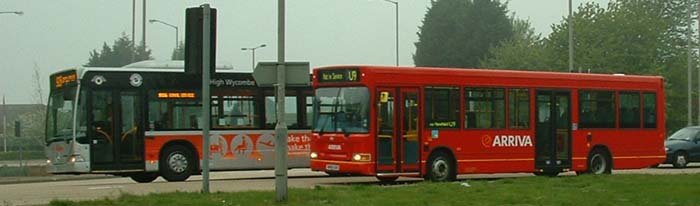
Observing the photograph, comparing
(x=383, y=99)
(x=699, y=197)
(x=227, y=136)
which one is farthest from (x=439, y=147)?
(x=699, y=197)

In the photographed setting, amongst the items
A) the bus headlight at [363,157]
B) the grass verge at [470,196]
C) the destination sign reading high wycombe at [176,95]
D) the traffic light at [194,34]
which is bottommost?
the grass verge at [470,196]

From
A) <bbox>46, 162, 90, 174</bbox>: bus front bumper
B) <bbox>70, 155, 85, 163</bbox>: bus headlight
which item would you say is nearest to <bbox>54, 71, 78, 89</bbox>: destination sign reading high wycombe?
<bbox>70, 155, 85, 163</bbox>: bus headlight

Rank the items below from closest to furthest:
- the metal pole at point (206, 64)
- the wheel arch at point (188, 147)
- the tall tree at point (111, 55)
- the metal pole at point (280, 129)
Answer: the metal pole at point (280, 129), the metal pole at point (206, 64), the wheel arch at point (188, 147), the tall tree at point (111, 55)

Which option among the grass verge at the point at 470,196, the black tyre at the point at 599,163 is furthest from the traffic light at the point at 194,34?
the black tyre at the point at 599,163

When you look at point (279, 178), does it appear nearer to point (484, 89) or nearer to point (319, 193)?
point (319, 193)

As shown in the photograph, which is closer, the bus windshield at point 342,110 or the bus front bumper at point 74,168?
the bus windshield at point 342,110

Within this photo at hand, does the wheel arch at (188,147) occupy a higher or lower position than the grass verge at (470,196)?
higher

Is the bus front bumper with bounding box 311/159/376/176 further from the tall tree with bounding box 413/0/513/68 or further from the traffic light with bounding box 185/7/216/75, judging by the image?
the tall tree with bounding box 413/0/513/68

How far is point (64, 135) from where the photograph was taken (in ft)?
82.9

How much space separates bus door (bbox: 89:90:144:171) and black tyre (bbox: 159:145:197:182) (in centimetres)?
55

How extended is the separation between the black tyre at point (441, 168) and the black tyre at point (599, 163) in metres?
4.47

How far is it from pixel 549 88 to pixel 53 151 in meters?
11.6

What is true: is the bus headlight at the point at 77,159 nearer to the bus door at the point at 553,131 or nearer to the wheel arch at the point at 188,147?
the wheel arch at the point at 188,147

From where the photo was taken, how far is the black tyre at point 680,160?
118 feet
